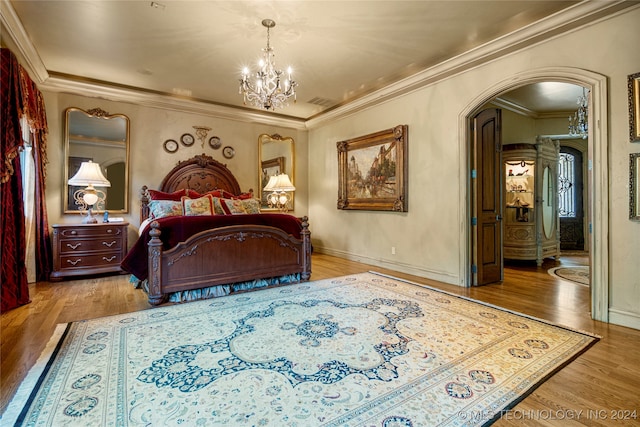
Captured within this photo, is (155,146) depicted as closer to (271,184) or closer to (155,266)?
(271,184)

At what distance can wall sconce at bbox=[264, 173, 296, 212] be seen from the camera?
611 cm

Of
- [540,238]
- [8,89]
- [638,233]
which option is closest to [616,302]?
[638,233]

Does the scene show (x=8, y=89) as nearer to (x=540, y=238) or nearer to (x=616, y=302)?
(x=616, y=302)

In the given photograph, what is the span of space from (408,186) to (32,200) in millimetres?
5270

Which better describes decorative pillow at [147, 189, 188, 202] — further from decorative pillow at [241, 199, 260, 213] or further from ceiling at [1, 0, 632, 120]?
ceiling at [1, 0, 632, 120]

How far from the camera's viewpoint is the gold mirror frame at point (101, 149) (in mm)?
4789

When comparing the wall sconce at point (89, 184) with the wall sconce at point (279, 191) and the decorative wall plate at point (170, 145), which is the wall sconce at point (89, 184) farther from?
the wall sconce at point (279, 191)

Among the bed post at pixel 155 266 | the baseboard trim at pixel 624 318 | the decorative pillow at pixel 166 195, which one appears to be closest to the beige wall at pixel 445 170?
the baseboard trim at pixel 624 318

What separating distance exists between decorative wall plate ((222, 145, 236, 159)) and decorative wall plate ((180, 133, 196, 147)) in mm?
600

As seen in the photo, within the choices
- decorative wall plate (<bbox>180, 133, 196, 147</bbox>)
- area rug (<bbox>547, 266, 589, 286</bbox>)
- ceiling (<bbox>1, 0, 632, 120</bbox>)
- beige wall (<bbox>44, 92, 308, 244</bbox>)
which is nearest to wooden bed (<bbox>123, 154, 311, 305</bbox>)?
ceiling (<bbox>1, 0, 632, 120</bbox>)

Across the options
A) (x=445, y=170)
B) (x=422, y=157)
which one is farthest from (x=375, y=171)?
(x=445, y=170)

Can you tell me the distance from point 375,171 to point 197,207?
300 cm

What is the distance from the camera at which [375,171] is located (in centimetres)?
538

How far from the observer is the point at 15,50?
349 cm
